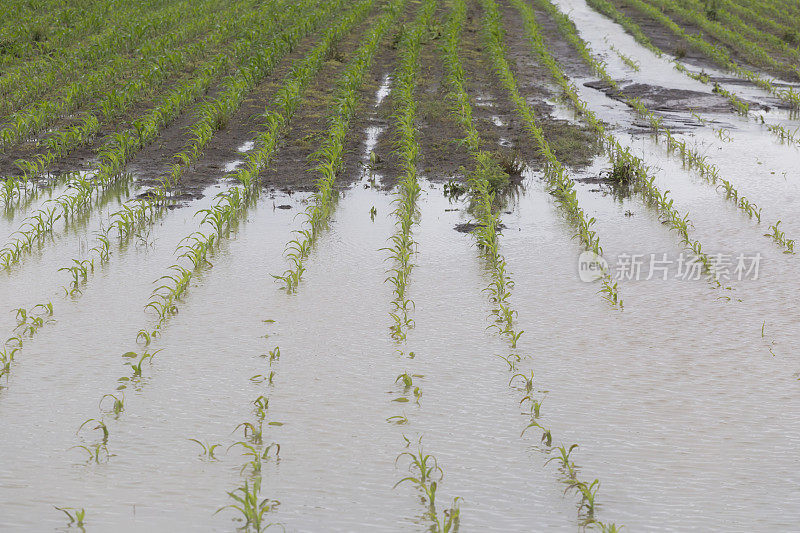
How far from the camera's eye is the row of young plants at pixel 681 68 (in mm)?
10008

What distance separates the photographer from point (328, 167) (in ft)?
25.3

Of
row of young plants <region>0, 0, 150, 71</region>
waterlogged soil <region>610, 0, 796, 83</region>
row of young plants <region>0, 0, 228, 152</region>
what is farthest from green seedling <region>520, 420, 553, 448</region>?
row of young plants <region>0, 0, 150, 71</region>

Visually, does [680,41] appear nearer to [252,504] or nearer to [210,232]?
[210,232]

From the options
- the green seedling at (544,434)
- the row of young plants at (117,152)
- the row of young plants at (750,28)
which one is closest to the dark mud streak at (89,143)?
the row of young plants at (117,152)

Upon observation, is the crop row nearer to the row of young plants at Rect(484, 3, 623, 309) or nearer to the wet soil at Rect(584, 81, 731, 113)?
the row of young plants at Rect(484, 3, 623, 309)

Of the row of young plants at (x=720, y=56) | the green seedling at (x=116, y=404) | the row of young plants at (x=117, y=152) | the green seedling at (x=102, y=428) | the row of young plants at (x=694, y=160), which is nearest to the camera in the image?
the green seedling at (x=102, y=428)

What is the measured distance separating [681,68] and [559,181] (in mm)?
7527

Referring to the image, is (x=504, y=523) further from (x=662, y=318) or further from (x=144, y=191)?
(x=144, y=191)

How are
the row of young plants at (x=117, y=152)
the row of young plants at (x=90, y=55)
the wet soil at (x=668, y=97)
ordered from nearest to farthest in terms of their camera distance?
the row of young plants at (x=117, y=152) < the row of young plants at (x=90, y=55) < the wet soil at (x=668, y=97)

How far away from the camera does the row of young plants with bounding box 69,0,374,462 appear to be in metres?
4.21

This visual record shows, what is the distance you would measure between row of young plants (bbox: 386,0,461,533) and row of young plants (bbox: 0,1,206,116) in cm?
489

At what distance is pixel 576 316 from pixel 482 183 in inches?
109

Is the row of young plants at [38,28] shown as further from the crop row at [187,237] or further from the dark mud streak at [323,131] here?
the crop row at [187,237]

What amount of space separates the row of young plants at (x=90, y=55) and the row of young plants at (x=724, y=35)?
10937 mm
